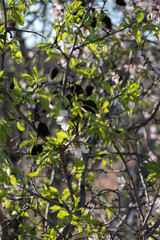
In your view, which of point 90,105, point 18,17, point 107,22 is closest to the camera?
point 90,105

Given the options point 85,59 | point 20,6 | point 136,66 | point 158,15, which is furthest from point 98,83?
point 20,6

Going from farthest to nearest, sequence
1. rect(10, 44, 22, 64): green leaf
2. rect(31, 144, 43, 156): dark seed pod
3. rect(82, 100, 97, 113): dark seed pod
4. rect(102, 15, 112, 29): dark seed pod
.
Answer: rect(102, 15, 112, 29): dark seed pod
rect(31, 144, 43, 156): dark seed pod
rect(10, 44, 22, 64): green leaf
rect(82, 100, 97, 113): dark seed pod

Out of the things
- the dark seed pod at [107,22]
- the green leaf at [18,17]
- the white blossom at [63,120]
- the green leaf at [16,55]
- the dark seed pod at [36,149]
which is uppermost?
the dark seed pod at [107,22]

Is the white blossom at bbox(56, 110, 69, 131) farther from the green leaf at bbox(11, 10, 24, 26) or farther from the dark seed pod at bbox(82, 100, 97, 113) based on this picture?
the green leaf at bbox(11, 10, 24, 26)

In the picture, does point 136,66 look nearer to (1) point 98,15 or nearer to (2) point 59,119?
(1) point 98,15

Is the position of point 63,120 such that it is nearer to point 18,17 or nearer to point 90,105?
point 90,105

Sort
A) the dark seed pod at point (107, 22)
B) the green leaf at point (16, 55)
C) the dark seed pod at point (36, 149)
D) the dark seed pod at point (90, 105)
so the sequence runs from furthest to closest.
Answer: the dark seed pod at point (107, 22) < the dark seed pod at point (36, 149) < the green leaf at point (16, 55) < the dark seed pod at point (90, 105)

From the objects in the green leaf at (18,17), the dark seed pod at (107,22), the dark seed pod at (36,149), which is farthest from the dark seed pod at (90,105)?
the dark seed pod at (107,22)

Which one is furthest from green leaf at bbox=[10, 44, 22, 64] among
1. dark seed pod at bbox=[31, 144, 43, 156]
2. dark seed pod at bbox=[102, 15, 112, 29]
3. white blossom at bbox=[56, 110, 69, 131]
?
dark seed pod at bbox=[102, 15, 112, 29]

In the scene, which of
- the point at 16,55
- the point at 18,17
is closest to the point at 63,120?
the point at 16,55

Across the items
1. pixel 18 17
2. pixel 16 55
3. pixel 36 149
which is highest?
pixel 18 17

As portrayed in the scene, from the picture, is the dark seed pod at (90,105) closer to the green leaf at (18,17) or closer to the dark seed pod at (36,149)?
the dark seed pod at (36,149)

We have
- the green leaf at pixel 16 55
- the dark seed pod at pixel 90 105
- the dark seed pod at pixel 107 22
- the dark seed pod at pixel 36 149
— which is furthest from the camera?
the dark seed pod at pixel 107 22

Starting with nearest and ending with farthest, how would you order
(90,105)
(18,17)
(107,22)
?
(90,105) → (18,17) → (107,22)
